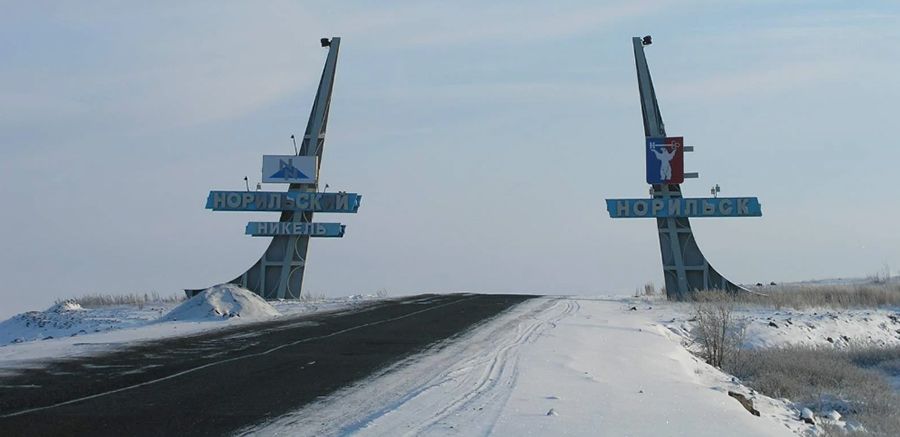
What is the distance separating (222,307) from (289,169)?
48.2 feet

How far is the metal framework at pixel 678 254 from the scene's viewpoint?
42.5 meters

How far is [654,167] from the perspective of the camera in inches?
1671

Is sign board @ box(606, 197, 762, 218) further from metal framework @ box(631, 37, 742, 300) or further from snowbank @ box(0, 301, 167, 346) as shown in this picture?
snowbank @ box(0, 301, 167, 346)

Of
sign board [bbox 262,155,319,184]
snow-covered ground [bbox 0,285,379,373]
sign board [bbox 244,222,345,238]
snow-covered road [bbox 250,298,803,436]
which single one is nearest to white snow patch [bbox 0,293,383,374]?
snow-covered ground [bbox 0,285,379,373]

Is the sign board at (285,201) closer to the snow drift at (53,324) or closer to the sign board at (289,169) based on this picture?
the sign board at (289,169)

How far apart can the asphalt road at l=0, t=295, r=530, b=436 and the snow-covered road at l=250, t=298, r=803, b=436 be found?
662mm

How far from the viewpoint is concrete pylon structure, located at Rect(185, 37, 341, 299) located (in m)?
42.3

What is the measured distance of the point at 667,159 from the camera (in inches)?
1665

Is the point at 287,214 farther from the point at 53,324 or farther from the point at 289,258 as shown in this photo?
the point at 53,324

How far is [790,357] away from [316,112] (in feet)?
83.5

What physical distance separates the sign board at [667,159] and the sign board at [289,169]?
1418 cm

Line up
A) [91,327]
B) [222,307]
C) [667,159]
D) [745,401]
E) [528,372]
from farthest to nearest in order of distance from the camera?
[667,159], [222,307], [91,327], [528,372], [745,401]

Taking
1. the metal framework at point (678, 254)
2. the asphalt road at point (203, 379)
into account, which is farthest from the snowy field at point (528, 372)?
the metal framework at point (678, 254)

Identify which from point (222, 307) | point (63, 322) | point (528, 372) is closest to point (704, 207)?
point (222, 307)
